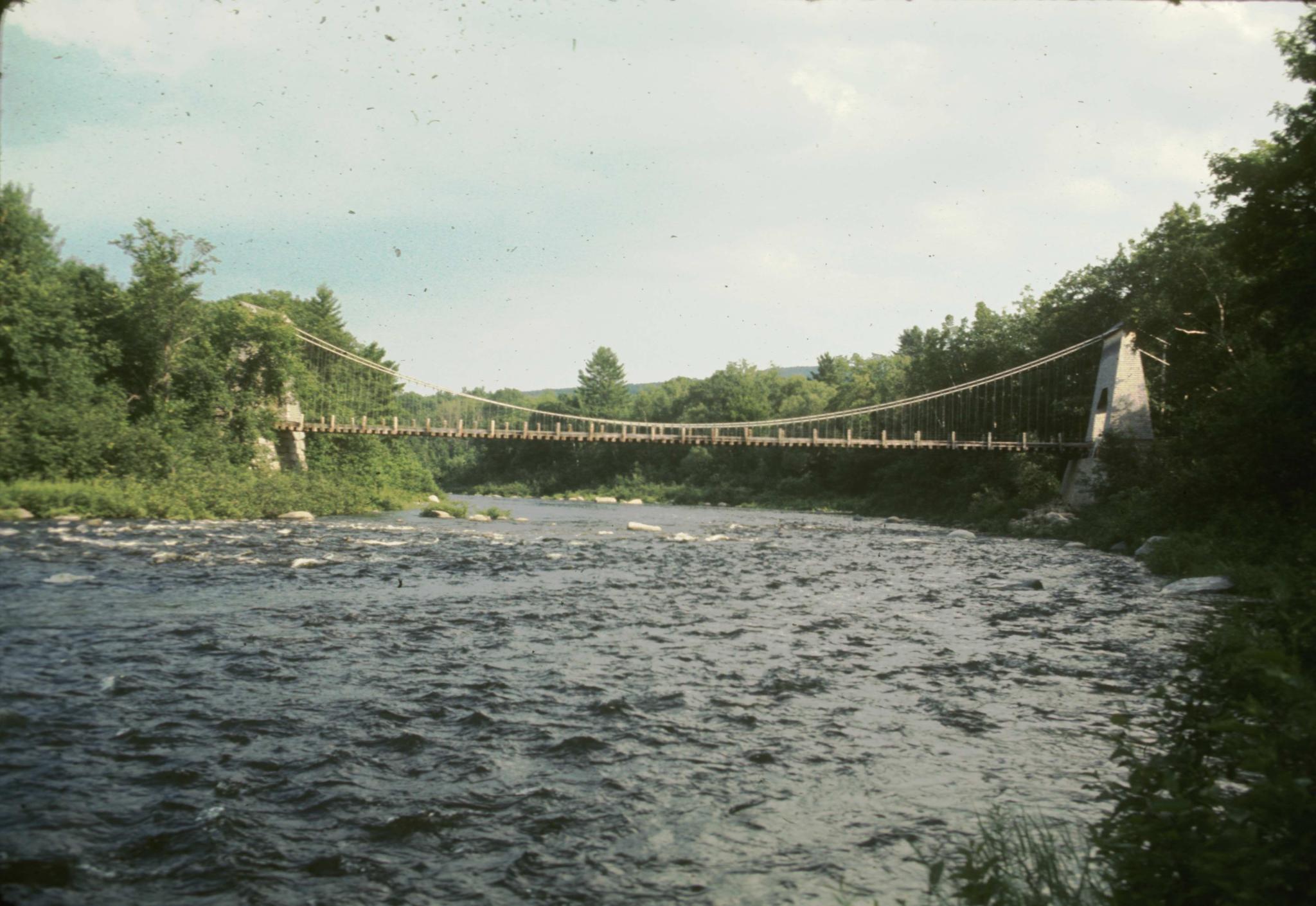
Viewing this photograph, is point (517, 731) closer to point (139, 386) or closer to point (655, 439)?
point (139, 386)

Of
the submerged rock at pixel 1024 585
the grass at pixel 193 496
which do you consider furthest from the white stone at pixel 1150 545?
the grass at pixel 193 496

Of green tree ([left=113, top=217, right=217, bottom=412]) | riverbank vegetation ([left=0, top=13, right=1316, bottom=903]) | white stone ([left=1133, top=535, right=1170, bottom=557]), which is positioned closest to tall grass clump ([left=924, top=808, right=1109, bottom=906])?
riverbank vegetation ([left=0, top=13, right=1316, bottom=903])

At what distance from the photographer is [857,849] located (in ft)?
12.0

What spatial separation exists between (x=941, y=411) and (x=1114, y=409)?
1306 centimetres

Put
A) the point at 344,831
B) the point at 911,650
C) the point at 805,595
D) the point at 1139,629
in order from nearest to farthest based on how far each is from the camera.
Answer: the point at 344,831 → the point at 911,650 → the point at 1139,629 → the point at 805,595

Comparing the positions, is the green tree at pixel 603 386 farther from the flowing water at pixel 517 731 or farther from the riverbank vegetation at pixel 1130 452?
the flowing water at pixel 517 731

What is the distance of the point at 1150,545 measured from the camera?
17766 millimetres

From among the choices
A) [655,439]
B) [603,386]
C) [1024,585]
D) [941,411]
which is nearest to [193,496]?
[655,439]

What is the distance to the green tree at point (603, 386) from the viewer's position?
8619 centimetres

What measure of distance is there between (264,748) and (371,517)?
73.5 feet

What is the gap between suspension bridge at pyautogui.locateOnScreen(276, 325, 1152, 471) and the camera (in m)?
30.8

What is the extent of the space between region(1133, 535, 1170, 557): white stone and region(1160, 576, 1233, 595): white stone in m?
4.05

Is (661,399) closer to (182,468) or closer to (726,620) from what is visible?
(182,468)

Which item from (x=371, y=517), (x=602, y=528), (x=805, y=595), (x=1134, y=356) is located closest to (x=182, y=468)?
(x=371, y=517)
